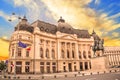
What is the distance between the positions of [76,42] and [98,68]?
107ft

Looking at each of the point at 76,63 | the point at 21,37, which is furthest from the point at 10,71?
the point at 76,63

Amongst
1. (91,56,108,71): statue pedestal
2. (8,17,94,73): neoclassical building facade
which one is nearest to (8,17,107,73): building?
(8,17,94,73): neoclassical building facade

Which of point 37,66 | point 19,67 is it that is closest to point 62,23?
point 37,66

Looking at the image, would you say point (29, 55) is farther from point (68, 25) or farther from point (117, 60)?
point (117, 60)

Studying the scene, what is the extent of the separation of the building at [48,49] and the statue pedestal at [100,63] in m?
22.9

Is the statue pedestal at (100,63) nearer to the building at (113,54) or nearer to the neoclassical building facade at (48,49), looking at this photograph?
the neoclassical building facade at (48,49)

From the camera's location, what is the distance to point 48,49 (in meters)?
59.9

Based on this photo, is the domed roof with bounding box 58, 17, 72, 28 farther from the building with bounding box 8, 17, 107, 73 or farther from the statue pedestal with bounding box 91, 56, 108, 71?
the statue pedestal with bounding box 91, 56, 108, 71

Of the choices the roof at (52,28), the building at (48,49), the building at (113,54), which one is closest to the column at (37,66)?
the building at (48,49)

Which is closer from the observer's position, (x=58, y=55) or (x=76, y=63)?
(x=58, y=55)

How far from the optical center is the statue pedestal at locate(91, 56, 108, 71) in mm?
35166

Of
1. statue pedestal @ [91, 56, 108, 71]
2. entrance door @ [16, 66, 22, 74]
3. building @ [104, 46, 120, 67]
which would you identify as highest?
building @ [104, 46, 120, 67]

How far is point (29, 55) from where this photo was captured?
53.4 m

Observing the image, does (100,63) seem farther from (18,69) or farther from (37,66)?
(18,69)
